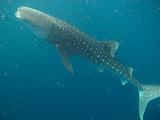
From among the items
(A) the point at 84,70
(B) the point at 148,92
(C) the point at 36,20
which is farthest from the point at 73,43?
(A) the point at 84,70

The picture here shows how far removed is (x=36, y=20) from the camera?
9.55 m

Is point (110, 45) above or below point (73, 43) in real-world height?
above

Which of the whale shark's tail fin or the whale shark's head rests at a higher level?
the whale shark's head

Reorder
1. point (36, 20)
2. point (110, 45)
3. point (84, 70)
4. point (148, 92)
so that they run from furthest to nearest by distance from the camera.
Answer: point (84, 70)
point (148, 92)
point (110, 45)
point (36, 20)

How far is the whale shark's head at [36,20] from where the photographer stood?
941 cm

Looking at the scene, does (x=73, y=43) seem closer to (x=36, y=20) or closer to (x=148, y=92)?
(x=36, y=20)

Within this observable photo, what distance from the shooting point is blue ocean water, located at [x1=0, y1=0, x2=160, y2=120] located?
821 inches

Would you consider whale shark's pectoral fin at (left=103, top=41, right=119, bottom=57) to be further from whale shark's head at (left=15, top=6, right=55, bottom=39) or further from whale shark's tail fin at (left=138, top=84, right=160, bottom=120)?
whale shark's tail fin at (left=138, top=84, right=160, bottom=120)

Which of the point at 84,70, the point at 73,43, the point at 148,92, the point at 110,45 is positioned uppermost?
the point at 84,70

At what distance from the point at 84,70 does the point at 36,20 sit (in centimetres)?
1165

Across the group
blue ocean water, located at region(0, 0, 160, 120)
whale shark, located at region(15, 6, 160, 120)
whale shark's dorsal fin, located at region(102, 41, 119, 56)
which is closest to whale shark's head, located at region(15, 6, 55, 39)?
whale shark, located at region(15, 6, 160, 120)

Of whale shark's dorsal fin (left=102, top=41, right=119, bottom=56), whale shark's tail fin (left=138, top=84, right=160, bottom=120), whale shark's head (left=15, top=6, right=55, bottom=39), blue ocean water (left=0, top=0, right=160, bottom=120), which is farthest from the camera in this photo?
blue ocean water (left=0, top=0, right=160, bottom=120)

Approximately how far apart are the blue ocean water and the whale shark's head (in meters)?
10.4

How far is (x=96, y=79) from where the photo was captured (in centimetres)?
2100
